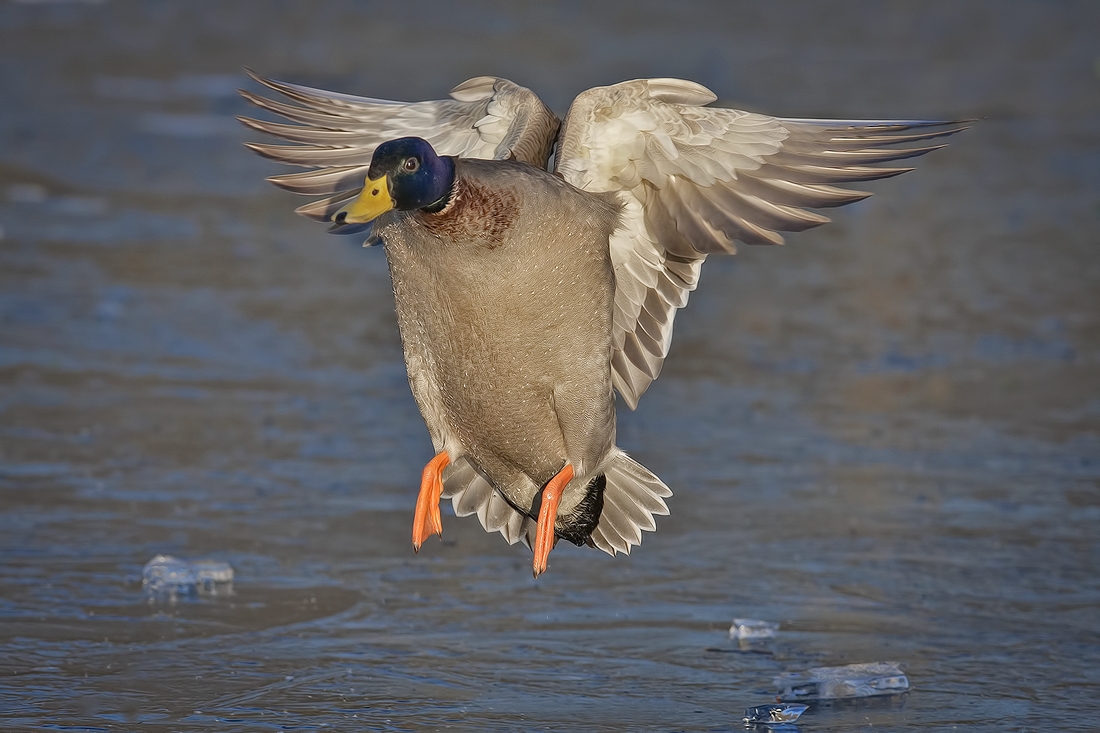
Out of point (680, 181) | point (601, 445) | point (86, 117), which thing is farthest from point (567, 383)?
point (86, 117)

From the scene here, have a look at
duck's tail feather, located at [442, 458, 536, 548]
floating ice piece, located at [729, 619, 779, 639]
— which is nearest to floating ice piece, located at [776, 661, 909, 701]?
floating ice piece, located at [729, 619, 779, 639]

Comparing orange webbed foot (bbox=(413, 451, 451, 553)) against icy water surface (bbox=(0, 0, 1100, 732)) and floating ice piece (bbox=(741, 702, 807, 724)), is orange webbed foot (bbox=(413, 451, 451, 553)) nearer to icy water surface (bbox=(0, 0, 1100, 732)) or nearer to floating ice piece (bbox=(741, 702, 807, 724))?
icy water surface (bbox=(0, 0, 1100, 732))

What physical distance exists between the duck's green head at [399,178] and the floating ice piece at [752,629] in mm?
1807

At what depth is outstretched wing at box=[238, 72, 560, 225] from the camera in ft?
19.4

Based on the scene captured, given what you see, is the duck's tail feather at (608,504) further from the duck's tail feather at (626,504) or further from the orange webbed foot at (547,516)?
the orange webbed foot at (547,516)

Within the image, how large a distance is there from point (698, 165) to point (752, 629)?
60.4 inches

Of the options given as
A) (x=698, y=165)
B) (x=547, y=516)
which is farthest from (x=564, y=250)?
(x=547, y=516)

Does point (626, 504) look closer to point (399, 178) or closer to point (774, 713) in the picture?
point (774, 713)

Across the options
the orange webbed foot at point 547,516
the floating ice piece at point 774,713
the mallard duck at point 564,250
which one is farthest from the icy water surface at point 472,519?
the mallard duck at point 564,250

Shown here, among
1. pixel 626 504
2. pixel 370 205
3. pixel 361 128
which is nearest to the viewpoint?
pixel 370 205

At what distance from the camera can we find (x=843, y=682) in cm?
500

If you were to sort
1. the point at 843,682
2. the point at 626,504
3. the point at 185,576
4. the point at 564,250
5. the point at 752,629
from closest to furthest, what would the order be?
the point at 843,682 → the point at 564,250 → the point at 752,629 → the point at 185,576 → the point at 626,504

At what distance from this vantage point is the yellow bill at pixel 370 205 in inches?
179

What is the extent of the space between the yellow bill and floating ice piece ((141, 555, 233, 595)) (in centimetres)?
172
